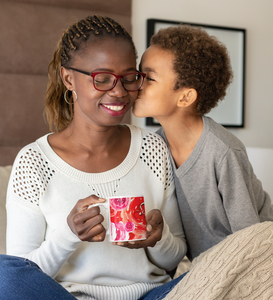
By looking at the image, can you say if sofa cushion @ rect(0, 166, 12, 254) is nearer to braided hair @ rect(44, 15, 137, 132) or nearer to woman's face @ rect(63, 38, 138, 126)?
braided hair @ rect(44, 15, 137, 132)

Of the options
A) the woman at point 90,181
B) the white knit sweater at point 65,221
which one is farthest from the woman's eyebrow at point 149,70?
the white knit sweater at point 65,221

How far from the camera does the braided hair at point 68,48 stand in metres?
1.08

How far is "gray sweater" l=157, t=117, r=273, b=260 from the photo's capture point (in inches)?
45.3

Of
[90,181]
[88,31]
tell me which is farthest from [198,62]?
[90,181]

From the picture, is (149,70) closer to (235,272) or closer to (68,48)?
(68,48)

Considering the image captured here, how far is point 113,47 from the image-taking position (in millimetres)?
1054

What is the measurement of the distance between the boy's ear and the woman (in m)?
0.18

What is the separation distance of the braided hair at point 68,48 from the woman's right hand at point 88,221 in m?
Result: 0.47

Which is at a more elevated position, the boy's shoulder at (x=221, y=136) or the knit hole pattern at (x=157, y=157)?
the boy's shoulder at (x=221, y=136)

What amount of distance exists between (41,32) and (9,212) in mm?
1168

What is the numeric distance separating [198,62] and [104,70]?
13.4 inches

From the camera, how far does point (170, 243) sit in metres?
1.14

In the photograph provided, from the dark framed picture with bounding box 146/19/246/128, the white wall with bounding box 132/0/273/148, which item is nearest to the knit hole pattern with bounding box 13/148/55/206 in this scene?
the white wall with bounding box 132/0/273/148

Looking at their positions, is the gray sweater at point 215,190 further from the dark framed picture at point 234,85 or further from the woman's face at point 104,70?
the dark framed picture at point 234,85
